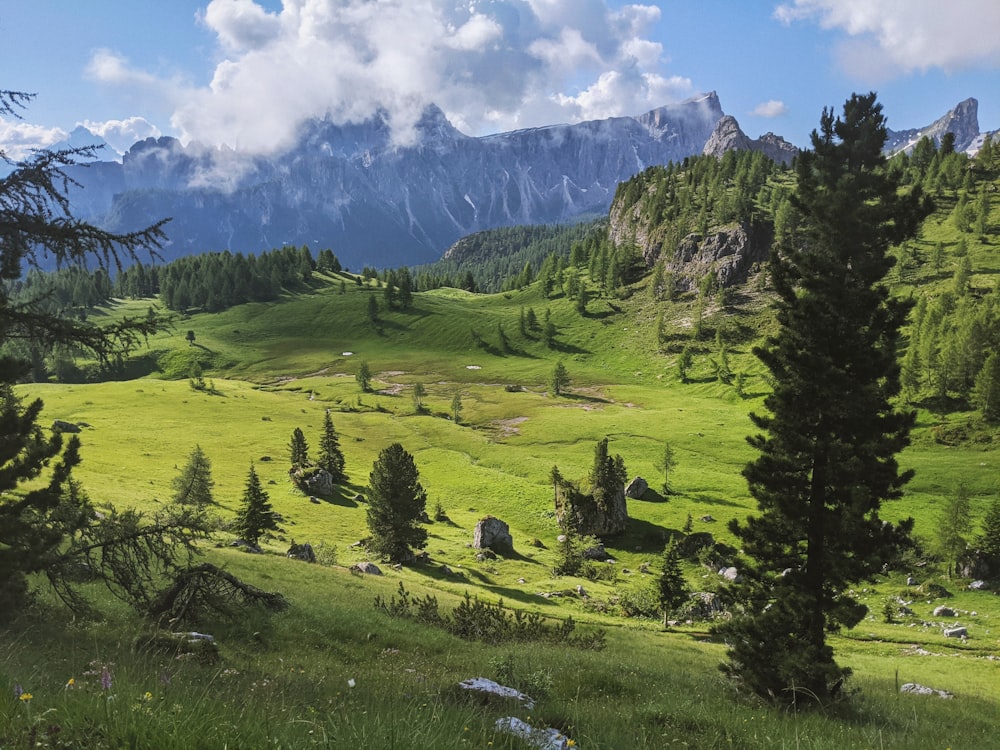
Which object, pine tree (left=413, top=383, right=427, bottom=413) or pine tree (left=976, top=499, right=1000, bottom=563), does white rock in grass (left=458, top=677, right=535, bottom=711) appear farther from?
pine tree (left=413, top=383, right=427, bottom=413)

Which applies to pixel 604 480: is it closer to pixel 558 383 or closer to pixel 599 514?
pixel 599 514

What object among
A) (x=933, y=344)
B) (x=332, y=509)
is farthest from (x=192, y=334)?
(x=933, y=344)

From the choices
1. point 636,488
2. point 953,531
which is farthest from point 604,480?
point 953,531

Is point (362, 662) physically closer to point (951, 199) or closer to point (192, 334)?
point (192, 334)

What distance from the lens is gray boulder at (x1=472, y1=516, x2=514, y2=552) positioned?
55062 mm

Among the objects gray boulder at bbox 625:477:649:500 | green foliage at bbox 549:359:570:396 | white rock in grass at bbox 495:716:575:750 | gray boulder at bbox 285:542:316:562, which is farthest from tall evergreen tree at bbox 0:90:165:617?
green foliage at bbox 549:359:570:396

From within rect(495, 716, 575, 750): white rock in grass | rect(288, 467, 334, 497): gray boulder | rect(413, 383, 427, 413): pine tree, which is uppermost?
rect(495, 716, 575, 750): white rock in grass

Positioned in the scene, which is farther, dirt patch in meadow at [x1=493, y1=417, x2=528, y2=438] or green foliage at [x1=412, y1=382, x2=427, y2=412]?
green foliage at [x1=412, y1=382, x2=427, y2=412]

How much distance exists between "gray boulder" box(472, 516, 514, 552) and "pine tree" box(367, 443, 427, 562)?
20.7ft

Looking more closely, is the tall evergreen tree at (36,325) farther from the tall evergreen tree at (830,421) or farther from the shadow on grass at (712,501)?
the shadow on grass at (712,501)

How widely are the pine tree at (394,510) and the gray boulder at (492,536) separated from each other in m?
6.32

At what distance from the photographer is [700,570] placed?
54094 mm

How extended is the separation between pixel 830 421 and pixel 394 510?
41.1 m

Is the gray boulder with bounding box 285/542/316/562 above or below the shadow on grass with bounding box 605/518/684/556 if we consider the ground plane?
above
